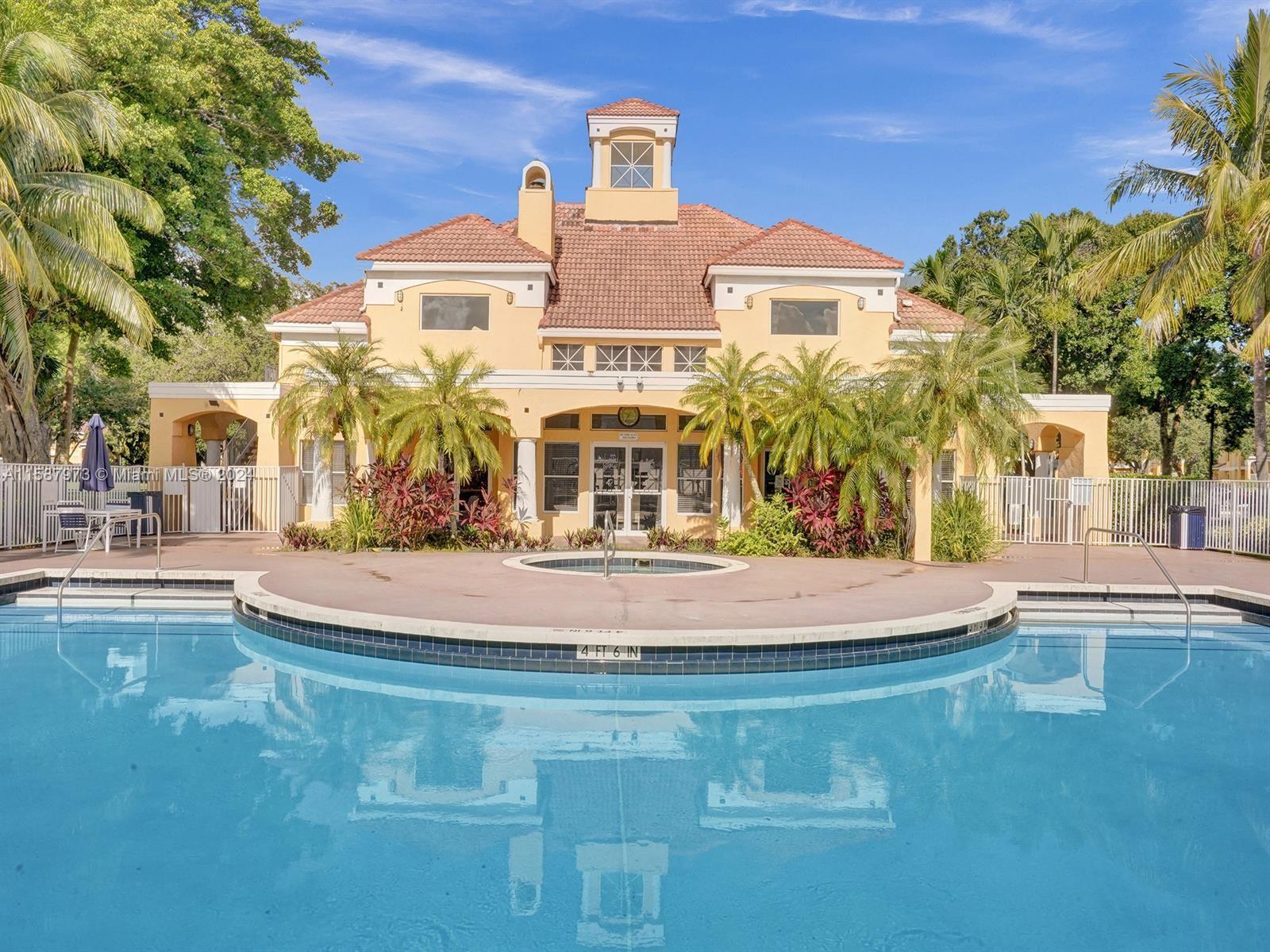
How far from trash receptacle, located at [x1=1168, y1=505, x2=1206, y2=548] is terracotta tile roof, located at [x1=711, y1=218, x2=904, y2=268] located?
9.01 m

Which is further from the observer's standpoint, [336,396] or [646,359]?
[646,359]

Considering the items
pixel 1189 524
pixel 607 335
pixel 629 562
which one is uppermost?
pixel 607 335

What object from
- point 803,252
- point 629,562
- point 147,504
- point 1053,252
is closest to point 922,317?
point 803,252

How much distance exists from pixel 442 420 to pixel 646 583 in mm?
5952

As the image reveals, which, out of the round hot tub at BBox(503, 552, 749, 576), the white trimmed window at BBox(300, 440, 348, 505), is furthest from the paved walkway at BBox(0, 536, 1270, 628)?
the white trimmed window at BBox(300, 440, 348, 505)

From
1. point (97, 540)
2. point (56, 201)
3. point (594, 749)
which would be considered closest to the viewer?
point (594, 749)

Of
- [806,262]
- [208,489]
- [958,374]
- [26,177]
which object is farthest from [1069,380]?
[26,177]

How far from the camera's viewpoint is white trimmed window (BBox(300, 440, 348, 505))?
835 inches

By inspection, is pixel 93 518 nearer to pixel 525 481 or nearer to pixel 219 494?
pixel 219 494

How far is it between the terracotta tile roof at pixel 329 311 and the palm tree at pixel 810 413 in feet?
37.1

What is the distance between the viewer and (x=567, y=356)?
21781 mm

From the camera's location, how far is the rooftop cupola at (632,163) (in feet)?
81.6

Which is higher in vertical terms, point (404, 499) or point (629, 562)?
point (404, 499)

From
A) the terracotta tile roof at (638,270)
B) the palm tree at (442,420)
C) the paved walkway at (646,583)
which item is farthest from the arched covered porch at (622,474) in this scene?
the paved walkway at (646,583)
